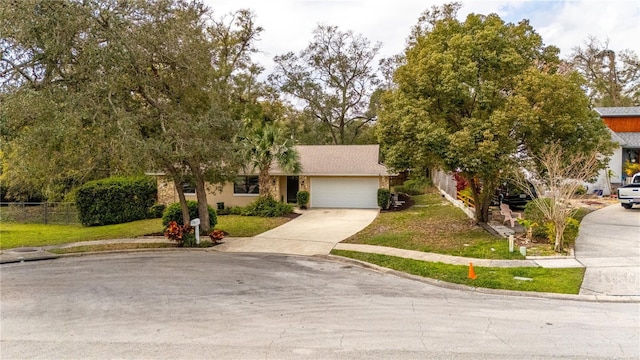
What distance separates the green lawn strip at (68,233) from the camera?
57.4ft

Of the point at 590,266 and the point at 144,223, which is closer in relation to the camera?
the point at 590,266

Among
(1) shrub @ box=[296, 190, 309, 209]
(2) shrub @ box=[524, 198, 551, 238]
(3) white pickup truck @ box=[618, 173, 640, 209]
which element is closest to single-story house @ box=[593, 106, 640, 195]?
(3) white pickup truck @ box=[618, 173, 640, 209]

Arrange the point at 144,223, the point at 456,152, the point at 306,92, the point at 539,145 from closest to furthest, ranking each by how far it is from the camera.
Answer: the point at 456,152 < the point at 539,145 < the point at 144,223 < the point at 306,92

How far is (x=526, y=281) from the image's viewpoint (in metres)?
9.50

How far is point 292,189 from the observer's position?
27359 millimetres

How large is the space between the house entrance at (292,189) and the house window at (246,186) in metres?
2.26

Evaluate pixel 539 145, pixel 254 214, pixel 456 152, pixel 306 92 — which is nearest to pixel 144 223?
pixel 254 214

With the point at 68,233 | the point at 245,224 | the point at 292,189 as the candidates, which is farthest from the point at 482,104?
the point at 68,233

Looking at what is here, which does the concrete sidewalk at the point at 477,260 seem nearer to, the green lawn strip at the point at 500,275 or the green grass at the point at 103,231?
the green lawn strip at the point at 500,275

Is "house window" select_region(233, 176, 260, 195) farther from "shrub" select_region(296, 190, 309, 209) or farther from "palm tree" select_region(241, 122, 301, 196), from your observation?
"shrub" select_region(296, 190, 309, 209)

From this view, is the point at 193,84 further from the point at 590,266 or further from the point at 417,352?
the point at 590,266

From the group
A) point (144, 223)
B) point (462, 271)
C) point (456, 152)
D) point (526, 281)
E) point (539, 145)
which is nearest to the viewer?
point (526, 281)

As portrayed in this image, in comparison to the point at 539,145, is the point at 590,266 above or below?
below

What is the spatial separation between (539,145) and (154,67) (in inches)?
519
